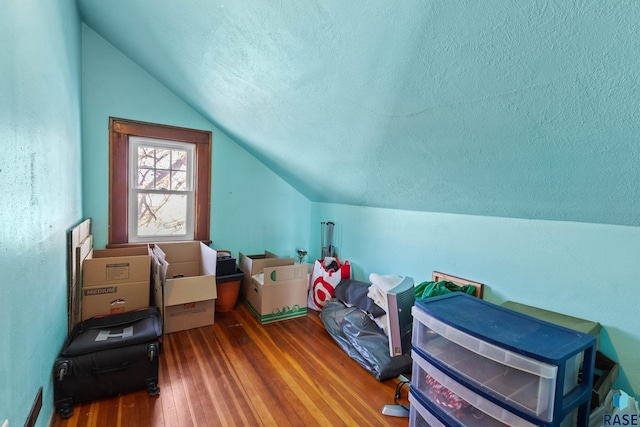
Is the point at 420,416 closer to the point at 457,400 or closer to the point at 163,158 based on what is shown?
the point at 457,400

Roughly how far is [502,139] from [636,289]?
90 centimetres

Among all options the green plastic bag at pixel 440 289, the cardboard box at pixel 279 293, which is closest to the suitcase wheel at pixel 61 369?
the cardboard box at pixel 279 293

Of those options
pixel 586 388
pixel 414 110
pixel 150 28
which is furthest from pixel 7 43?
pixel 586 388


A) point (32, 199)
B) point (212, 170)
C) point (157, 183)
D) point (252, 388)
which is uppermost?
point (212, 170)

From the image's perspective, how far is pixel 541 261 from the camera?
153 centimetres

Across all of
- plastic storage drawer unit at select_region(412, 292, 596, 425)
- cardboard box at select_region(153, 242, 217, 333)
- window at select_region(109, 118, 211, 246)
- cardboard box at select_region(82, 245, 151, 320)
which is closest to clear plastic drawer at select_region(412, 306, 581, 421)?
plastic storage drawer unit at select_region(412, 292, 596, 425)

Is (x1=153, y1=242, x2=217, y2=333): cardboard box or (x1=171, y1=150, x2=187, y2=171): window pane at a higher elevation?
(x1=171, y1=150, x2=187, y2=171): window pane

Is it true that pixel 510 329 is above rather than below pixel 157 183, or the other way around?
below

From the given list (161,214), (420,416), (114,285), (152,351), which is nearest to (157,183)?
(161,214)

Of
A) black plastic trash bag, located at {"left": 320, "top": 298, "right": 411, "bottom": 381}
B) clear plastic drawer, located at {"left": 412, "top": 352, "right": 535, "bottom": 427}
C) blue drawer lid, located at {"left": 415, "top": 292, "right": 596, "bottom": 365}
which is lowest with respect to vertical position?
black plastic trash bag, located at {"left": 320, "top": 298, "right": 411, "bottom": 381}

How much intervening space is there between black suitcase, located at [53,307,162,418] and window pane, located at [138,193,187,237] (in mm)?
1212

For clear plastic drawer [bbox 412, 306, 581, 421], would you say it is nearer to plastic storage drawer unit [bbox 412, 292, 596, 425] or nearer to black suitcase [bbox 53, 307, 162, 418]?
plastic storage drawer unit [bbox 412, 292, 596, 425]

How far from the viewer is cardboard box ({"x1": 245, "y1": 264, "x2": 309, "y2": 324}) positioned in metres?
2.56

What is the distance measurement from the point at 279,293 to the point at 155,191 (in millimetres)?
1651
